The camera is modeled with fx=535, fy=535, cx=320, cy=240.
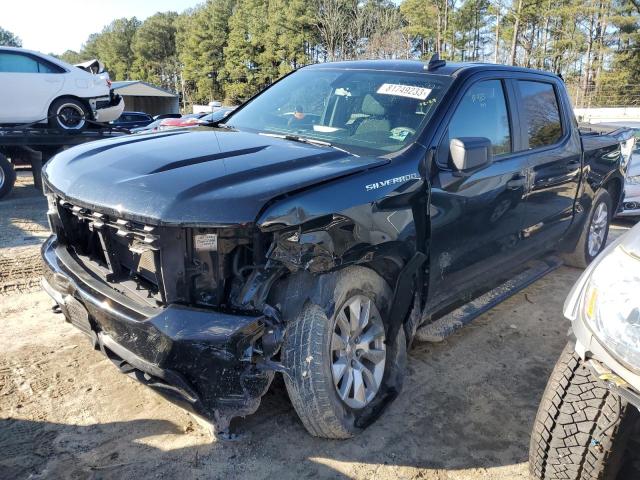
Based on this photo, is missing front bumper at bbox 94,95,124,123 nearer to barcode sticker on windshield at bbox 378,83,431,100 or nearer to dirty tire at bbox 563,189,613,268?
barcode sticker on windshield at bbox 378,83,431,100

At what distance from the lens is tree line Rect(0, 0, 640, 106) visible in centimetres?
3938

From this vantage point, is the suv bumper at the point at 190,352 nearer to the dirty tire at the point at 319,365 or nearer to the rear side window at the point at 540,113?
the dirty tire at the point at 319,365

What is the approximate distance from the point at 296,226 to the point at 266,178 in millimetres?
306

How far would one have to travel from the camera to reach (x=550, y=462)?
220 cm

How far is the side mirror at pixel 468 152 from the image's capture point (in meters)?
3.04

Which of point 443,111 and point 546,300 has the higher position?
point 443,111

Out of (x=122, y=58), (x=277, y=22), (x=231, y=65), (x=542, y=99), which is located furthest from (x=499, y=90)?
(x=122, y=58)

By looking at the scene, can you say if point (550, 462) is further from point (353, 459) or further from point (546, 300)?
point (546, 300)

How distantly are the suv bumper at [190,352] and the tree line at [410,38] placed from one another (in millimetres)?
28597

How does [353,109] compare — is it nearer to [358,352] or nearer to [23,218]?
[358,352]

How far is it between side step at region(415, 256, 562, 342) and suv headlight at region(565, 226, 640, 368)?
1.33 meters

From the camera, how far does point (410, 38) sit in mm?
47625

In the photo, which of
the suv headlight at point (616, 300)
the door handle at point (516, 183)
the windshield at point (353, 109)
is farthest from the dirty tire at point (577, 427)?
the door handle at point (516, 183)

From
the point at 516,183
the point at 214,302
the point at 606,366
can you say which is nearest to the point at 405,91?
the point at 516,183
